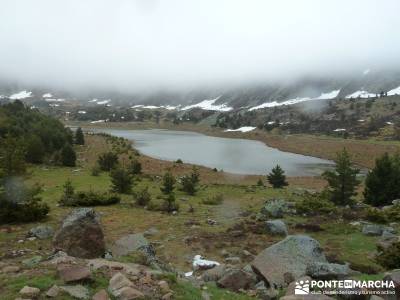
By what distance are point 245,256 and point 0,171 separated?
12907 mm

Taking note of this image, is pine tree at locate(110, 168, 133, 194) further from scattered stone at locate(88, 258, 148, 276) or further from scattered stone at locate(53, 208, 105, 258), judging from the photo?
scattered stone at locate(88, 258, 148, 276)

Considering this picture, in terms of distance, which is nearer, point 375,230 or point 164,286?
point 164,286

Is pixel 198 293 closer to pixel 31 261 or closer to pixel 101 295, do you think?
pixel 101 295

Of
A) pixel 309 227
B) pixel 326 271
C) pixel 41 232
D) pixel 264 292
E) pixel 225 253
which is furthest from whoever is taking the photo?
pixel 309 227

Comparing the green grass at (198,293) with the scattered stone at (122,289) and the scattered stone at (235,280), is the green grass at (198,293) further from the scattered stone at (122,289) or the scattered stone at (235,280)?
the scattered stone at (122,289)

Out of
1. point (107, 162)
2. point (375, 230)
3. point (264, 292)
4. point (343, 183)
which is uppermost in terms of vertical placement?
point (264, 292)

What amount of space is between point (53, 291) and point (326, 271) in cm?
827

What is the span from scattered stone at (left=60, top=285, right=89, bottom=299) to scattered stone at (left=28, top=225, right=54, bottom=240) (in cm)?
981

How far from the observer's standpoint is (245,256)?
19547mm

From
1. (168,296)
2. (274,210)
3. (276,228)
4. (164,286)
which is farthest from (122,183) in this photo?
(168,296)

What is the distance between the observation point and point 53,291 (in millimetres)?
11078

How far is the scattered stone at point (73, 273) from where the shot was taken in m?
11.9

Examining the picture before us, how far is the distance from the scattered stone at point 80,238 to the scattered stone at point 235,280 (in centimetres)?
526

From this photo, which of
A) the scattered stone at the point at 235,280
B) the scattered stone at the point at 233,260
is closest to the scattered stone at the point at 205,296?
the scattered stone at the point at 235,280
